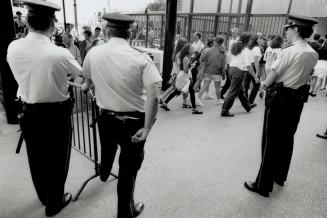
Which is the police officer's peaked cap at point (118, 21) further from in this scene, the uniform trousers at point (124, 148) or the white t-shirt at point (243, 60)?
the white t-shirt at point (243, 60)

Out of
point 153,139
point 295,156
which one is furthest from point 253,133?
point 153,139

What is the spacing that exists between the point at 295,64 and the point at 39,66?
2.24 meters

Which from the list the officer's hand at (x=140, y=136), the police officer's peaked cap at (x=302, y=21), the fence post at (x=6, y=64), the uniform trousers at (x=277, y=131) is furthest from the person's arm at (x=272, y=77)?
the fence post at (x=6, y=64)

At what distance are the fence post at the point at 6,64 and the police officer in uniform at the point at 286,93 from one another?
3.57 metres

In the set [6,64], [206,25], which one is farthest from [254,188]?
[206,25]

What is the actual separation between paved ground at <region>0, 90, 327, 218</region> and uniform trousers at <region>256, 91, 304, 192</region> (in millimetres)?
297

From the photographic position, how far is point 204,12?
43.5 feet

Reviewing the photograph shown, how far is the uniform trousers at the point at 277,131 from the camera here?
8.28 ft

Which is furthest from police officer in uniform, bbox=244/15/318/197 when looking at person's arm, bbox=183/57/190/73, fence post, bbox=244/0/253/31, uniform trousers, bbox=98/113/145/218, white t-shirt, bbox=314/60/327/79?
fence post, bbox=244/0/253/31

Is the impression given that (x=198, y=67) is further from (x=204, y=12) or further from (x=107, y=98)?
(x=204, y=12)

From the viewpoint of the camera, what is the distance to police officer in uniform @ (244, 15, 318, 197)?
243 cm

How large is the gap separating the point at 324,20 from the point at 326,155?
8868 millimetres

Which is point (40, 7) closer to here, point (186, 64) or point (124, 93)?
point (124, 93)

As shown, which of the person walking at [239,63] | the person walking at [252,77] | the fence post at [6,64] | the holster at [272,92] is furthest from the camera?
the person walking at [252,77]
